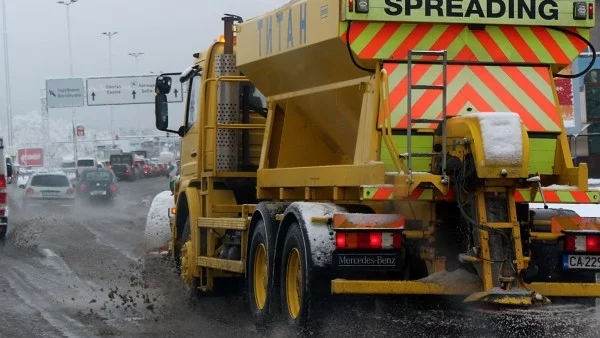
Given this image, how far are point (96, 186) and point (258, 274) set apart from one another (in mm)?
36729

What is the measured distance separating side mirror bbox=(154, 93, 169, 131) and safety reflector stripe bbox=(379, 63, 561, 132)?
4906mm

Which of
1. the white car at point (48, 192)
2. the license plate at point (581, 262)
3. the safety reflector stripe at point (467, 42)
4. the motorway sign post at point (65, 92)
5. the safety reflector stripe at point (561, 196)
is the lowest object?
the white car at point (48, 192)

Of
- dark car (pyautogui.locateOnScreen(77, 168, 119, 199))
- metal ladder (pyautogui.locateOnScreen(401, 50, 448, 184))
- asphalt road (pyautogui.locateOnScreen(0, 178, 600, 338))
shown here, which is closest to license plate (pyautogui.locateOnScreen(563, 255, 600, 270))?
asphalt road (pyautogui.locateOnScreen(0, 178, 600, 338))

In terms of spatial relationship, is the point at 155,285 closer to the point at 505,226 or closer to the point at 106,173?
the point at 505,226

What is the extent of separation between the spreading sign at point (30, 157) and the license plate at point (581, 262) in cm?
8564

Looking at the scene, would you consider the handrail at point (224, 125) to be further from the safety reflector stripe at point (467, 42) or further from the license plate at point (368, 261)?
the license plate at point (368, 261)

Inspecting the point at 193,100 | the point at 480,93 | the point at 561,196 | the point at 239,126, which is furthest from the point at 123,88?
the point at 561,196

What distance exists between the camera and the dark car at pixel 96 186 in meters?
45.9

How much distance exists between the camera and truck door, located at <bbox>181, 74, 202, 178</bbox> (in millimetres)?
12438

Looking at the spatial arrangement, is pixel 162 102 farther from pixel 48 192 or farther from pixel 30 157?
pixel 30 157

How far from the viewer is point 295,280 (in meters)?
A: 8.95

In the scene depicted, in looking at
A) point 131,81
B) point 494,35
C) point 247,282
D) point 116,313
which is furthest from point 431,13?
point 131,81

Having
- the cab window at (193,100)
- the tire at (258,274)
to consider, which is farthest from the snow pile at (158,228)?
the tire at (258,274)

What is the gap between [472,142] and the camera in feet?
24.9
